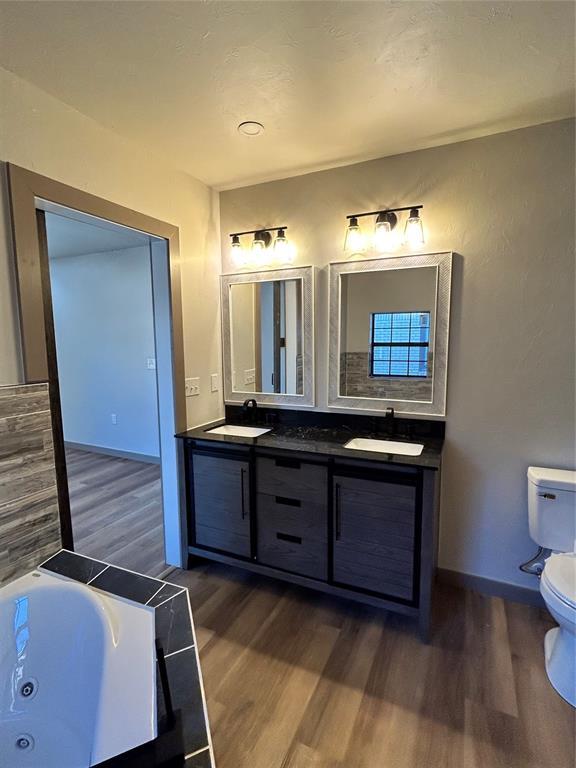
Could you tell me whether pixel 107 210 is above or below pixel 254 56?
below

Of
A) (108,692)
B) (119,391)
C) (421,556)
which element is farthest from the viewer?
(119,391)

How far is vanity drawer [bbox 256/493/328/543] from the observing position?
2.00 metres

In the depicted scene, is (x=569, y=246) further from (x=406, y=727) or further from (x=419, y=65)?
(x=406, y=727)

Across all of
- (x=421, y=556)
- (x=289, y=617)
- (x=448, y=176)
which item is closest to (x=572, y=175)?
(x=448, y=176)

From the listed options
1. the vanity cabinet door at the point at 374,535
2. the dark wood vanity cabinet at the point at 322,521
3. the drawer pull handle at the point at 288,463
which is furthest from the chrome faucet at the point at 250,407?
the vanity cabinet door at the point at 374,535

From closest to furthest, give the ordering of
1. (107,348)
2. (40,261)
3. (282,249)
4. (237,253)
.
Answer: (40,261), (282,249), (237,253), (107,348)

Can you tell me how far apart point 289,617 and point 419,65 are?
260 centimetres

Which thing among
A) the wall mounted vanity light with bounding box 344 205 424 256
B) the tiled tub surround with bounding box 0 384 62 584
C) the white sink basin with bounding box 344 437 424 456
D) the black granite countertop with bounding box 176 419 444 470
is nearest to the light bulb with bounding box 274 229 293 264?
the wall mounted vanity light with bounding box 344 205 424 256

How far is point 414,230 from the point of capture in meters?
2.07

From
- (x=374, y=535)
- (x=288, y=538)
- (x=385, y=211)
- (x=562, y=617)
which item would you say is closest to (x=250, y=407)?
(x=288, y=538)

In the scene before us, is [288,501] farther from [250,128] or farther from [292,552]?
[250,128]

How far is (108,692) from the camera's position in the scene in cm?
111

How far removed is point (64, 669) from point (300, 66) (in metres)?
2.35

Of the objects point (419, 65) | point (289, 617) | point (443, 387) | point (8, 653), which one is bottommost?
point (289, 617)
